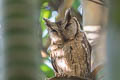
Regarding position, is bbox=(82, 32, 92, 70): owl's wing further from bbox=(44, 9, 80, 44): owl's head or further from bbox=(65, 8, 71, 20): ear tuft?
bbox=(65, 8, 71, 20): ear tuft

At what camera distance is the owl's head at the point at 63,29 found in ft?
7.73

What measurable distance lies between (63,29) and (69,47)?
166mm

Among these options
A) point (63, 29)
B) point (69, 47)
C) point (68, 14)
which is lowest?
point (69, 47)

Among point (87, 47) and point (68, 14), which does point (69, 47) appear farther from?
point (68, 14)

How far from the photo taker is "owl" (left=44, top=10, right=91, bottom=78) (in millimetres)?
2336

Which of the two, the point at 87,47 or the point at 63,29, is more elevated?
the point at 63,29

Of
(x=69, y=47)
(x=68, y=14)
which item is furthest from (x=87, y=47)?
(x=68, y=14)

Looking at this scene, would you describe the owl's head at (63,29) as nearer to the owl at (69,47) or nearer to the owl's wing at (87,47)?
the owl at (69,47)

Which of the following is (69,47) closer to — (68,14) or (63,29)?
(63,29)

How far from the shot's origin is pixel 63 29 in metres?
2.37

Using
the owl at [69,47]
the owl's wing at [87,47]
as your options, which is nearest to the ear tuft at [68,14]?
the owl at [69,47]

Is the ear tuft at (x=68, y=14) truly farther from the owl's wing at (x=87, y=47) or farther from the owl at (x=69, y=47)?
the owl's wing at (x=87, y=47)

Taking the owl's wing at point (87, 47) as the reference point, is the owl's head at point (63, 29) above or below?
above

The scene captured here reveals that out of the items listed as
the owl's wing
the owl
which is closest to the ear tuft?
the owl
